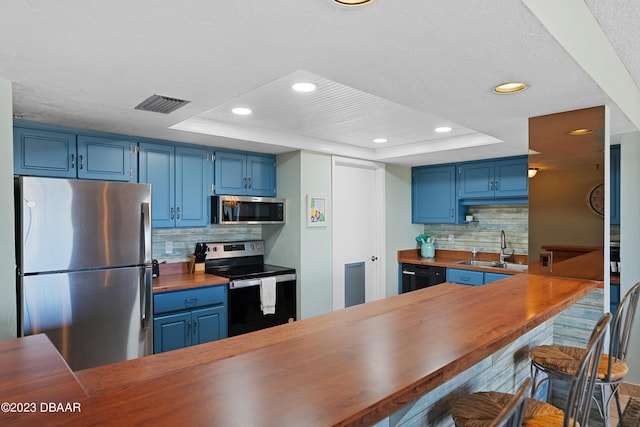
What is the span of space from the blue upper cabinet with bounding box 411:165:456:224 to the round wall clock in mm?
2531

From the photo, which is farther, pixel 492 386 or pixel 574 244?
pixel 574 244

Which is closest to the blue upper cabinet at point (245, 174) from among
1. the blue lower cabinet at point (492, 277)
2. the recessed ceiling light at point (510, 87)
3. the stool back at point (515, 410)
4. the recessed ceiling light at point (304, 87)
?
the recessed ceiling light at point (304, 87)

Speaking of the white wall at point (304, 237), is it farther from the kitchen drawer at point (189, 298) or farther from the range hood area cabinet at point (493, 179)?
the range hood area cabinet at point (493, 179)

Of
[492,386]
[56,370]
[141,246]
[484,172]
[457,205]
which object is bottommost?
[492,386]

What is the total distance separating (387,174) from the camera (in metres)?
5.00

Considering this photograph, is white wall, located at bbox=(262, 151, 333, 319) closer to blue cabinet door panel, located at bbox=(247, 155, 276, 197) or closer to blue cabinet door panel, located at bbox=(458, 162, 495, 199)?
blue cabinet door panel, located at bbox=(247, 155, 276, 197)

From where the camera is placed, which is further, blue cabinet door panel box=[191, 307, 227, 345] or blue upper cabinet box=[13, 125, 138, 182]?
blue cabinet door panel box=[191, 307, 227, 345]

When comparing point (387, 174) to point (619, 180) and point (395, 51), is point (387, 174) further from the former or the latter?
point (395, 51)

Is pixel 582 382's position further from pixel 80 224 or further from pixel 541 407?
pixel 80 224

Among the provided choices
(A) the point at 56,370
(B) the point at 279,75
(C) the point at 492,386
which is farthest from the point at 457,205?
(A) the point at 56,370

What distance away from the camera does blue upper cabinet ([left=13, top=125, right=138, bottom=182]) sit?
A: 8.87 feet

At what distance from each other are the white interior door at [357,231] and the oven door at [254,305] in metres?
0.64

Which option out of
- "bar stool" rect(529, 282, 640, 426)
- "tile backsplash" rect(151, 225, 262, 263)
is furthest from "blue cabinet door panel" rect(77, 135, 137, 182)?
"bar stool" rect(529, 282, 640, 426)

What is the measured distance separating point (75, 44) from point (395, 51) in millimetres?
1245
